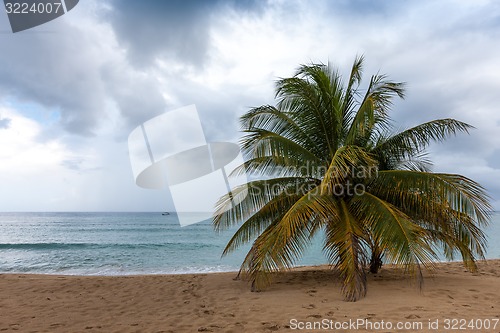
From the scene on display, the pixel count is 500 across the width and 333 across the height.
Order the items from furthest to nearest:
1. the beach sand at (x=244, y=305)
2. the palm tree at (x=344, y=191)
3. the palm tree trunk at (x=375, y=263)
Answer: the palm tree trunk at (x=375, y=263) < the palm tree at (x=344, y=191) < the beach sand at (x=244, y=305)

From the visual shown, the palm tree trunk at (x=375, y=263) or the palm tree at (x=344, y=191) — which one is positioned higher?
the palm tree at (x=344, y=191)

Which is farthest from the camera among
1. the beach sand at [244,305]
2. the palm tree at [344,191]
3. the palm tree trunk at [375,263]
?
the palm tree trunk at [375,263]

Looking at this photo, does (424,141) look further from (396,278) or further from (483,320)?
(483,320)

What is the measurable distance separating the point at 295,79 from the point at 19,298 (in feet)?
26.9

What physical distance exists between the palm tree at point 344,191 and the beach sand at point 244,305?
1.78 ft

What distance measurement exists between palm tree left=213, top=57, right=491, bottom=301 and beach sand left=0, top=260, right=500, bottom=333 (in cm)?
54

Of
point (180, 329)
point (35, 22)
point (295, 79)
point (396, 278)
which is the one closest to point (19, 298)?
point (180, 329)

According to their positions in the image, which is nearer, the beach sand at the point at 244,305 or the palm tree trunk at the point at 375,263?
the beach sand at the point at 244,305

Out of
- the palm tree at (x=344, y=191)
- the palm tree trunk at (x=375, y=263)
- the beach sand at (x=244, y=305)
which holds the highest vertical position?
the palm tree at (x=344, y=191)

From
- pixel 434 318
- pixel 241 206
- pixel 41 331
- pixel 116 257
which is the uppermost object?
pixel 241 206

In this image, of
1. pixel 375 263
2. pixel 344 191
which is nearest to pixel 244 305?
pixel 344 191

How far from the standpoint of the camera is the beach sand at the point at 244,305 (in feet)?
16.0

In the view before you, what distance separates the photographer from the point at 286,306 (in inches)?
228

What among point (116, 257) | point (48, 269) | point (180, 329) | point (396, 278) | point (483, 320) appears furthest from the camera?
point (116, 257)
